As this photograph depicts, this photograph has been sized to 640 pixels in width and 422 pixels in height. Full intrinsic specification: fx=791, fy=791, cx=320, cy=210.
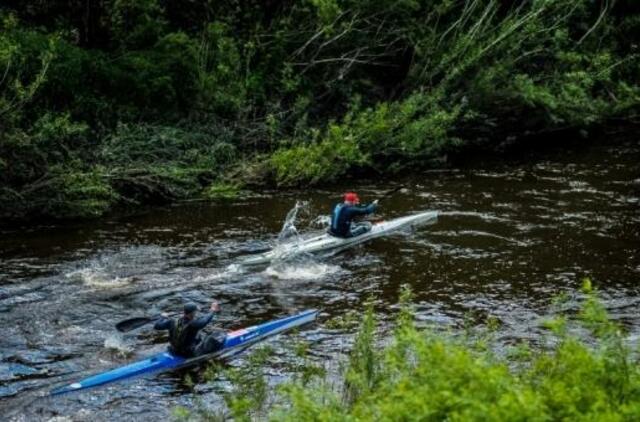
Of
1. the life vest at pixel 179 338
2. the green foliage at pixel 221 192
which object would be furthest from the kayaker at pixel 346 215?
the life vest at pixel 179 338

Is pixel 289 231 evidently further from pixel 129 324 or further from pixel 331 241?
pixel 129 324

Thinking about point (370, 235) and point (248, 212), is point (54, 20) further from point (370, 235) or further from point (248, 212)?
point (370, 235)

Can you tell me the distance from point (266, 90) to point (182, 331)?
11.9 meters

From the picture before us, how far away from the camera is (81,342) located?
429 inches

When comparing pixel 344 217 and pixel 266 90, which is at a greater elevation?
pixel 266 90

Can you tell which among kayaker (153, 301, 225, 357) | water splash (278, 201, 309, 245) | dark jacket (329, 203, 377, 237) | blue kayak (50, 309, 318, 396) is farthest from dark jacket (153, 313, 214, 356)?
dark jacket (329, 203, 377, 237)

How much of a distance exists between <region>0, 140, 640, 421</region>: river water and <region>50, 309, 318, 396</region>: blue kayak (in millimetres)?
142

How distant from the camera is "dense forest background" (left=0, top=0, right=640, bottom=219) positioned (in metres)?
16.6

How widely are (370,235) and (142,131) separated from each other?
6080 millimetres

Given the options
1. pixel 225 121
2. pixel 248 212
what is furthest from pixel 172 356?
pixel 225 121

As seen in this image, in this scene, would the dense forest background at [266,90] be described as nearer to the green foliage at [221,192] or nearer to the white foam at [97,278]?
the green foliage at [221,192]

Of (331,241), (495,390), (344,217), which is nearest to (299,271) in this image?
(331,241)

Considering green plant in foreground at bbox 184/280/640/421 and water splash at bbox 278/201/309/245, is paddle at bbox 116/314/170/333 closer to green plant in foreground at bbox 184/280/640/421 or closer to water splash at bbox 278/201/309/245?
water splash at bbox 278/201/309/245

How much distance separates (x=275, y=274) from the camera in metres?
13.8
